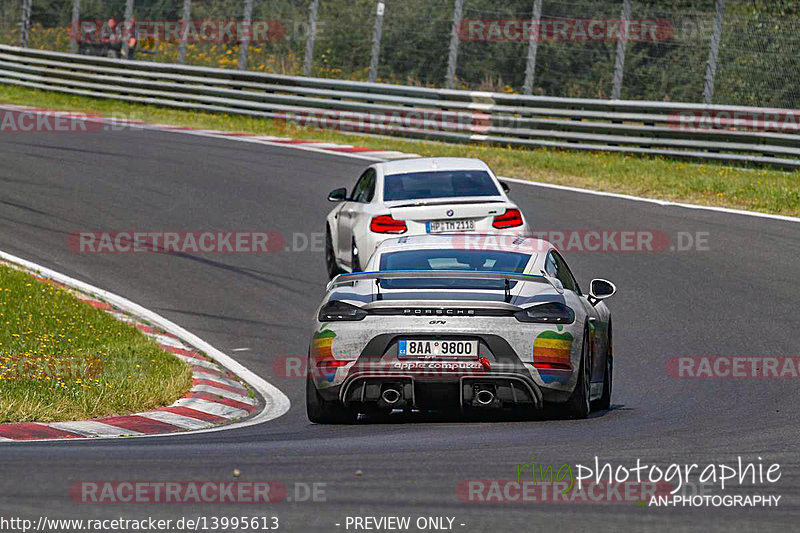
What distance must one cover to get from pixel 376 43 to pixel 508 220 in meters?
13.8

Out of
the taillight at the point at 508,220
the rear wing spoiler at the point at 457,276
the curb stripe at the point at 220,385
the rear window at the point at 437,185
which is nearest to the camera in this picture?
the rear wing spoiler at the point at 457,276

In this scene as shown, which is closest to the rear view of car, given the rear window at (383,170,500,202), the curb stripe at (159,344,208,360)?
the curb stripe at (159,344,208,360)

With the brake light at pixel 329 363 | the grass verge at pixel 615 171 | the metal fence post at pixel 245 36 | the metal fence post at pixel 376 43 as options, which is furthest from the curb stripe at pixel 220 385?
the metal fence post at pixel 245 36

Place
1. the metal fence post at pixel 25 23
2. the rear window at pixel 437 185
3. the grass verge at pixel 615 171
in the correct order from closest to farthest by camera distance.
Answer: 1. the rear window at pixel 437 185
2. the grass verge at pixel 615 171
3. the metal fence post at pixel 25 23

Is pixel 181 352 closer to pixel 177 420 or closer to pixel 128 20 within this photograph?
pixel 177 420

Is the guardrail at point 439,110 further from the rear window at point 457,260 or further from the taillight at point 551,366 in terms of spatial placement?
the taillight at point 551,366

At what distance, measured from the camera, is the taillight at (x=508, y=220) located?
43.1 feet

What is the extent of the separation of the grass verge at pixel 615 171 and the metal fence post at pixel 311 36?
1.43m

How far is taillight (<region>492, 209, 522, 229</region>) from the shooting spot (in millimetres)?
13148

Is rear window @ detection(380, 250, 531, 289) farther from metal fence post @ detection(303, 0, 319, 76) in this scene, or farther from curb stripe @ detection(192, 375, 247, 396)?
metal fence post @ detection(303, 0, 319, 76)

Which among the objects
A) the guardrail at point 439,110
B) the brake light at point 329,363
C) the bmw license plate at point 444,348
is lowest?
the brake light at point 329,363

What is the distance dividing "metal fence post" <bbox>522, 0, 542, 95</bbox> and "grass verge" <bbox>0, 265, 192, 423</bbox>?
12845 millimetres

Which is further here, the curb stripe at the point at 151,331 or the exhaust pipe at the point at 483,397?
the curb stripe at the point at 151,331

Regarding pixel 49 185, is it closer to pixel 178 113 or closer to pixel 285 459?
pixel 178 113
